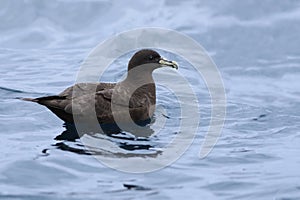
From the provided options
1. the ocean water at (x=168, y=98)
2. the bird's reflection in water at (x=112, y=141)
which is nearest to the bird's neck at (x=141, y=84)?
the ocean water at (x=168, y=98)

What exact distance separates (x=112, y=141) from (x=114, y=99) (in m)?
0.72

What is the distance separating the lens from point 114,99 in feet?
33.1

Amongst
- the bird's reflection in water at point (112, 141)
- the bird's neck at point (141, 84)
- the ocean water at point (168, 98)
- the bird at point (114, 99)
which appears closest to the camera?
the ocean water at point (168, 98)

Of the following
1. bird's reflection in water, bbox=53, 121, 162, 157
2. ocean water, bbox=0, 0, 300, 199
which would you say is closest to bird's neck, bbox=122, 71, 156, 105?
ocean water, bbox=0, 0, 300, 199

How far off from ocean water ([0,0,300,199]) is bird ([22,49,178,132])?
0.91 ft

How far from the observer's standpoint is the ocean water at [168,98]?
8172 millimetres

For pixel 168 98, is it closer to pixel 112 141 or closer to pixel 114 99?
pixel 114 99

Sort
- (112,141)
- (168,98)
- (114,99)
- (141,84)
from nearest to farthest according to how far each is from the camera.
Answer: (112,141)
(114,99)
(141,84)
(168,98)

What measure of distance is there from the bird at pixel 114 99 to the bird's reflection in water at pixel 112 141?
5.8 inches

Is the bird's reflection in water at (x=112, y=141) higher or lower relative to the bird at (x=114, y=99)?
lower

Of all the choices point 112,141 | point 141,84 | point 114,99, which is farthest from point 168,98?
point 112,141

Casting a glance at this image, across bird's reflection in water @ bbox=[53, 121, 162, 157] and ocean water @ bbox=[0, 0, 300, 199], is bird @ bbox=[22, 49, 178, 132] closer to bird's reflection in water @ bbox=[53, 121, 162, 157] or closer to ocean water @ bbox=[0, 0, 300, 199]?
bird's reflection in water @ bbox=[53, 121, 162, 157]

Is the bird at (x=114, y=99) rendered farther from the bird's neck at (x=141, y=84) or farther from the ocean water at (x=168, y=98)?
the ocean water at (x=168, y=98)

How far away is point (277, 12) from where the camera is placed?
1426 centimetres
